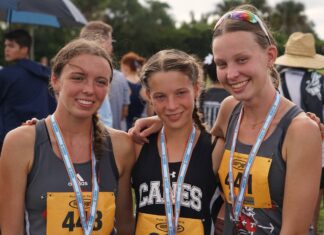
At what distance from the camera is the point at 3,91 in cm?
529

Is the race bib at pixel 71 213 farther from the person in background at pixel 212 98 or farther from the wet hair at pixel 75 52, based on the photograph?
the person in background at pixel 212 98

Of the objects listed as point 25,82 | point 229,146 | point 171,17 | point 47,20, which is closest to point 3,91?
point 25,82

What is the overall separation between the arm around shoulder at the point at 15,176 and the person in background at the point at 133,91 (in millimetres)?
4797

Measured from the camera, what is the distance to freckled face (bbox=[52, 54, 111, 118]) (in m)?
2.56

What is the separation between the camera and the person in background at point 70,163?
2.47m

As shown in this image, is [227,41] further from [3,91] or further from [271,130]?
[3,91]

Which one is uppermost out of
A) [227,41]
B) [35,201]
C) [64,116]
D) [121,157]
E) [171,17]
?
[171,17]

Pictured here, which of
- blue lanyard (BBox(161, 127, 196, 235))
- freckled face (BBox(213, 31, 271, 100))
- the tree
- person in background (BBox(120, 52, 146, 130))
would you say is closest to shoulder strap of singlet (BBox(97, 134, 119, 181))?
blue lanyard (BBox(161, 127, 196, 235))

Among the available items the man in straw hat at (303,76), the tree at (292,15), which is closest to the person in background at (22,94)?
the man in straw hat at (303,76)

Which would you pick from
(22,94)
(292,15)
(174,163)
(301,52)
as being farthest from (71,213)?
(292,15)

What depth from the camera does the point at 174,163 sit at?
2674 mm

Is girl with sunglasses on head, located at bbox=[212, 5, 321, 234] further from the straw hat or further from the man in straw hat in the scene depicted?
the straw hat

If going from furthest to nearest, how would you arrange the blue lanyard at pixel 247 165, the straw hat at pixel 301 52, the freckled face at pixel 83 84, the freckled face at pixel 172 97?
the straw hat at pixel 301 52 < the freckled face at pixel 172 97 < the freckled face at pixel 83 84 < the blue lanyard at pixel 247 165

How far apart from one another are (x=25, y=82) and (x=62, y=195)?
3067 millimetres
